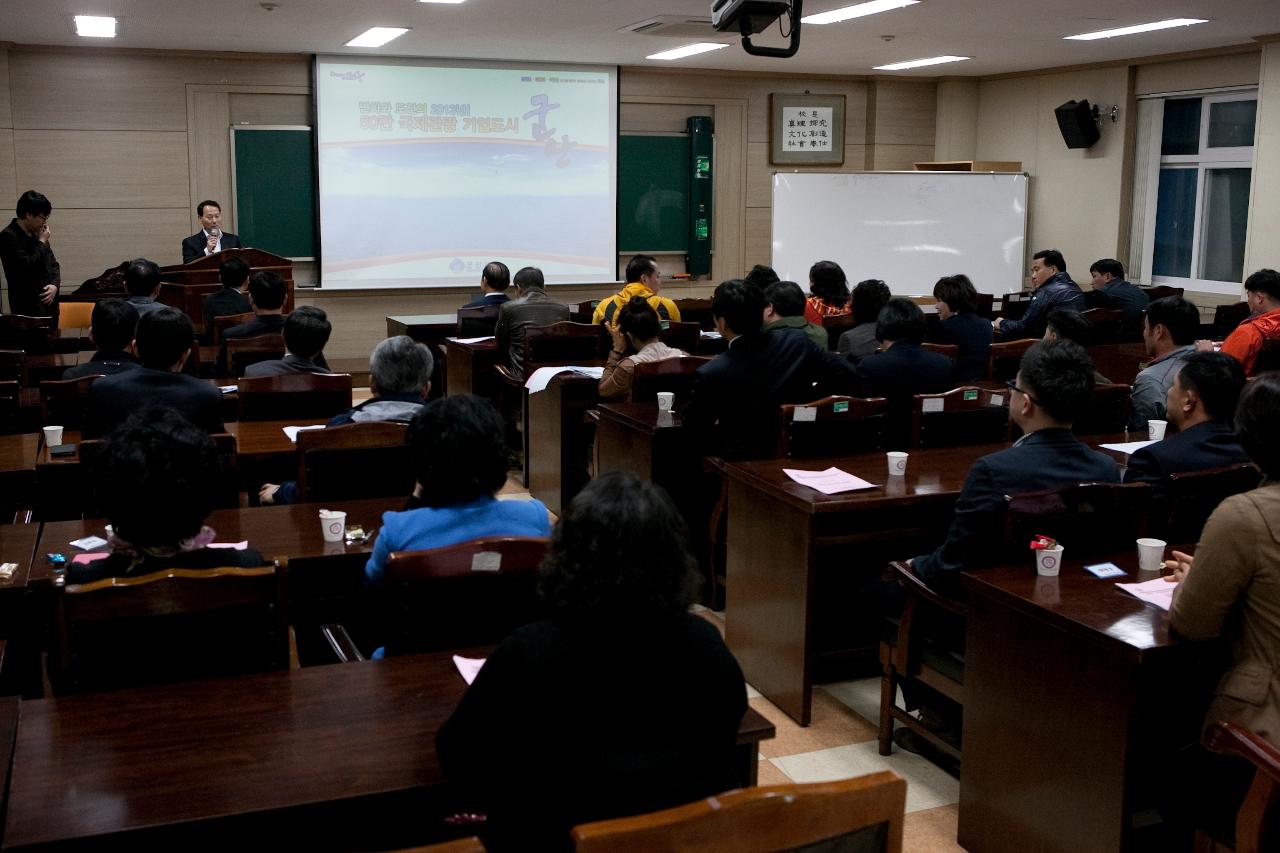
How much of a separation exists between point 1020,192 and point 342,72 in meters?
6.15

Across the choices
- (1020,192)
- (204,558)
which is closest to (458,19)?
(1020,192)

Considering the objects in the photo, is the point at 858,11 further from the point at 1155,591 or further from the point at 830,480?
the point at 1155,591

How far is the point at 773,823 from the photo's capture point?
1401 mm

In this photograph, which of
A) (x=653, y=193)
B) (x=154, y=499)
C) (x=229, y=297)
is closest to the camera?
(x=154, y=499)

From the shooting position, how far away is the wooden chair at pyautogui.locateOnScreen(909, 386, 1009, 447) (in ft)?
14.4

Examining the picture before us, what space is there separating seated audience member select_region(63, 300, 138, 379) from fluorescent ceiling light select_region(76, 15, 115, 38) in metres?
4.10

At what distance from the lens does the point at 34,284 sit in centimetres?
830

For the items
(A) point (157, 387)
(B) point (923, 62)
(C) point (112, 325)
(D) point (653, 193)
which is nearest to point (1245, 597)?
(A) point (157, 387)

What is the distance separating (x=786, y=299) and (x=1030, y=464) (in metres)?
2.71

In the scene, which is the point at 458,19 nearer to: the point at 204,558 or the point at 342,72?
the point at 342,72

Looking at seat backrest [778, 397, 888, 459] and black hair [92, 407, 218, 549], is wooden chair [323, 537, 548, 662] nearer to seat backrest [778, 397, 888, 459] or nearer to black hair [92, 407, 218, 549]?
black hair [92, 407, 218, 549]

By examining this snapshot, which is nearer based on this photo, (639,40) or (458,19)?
(458,19)

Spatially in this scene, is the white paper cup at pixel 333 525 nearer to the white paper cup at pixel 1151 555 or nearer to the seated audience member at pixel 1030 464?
the seated audience member at pixel 1030 464

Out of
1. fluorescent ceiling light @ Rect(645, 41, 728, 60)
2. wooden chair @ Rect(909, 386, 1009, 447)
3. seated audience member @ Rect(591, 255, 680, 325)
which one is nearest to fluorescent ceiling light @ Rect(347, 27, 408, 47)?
fluorescent ceiling light @ Rect(645, 41, 728, 60)
